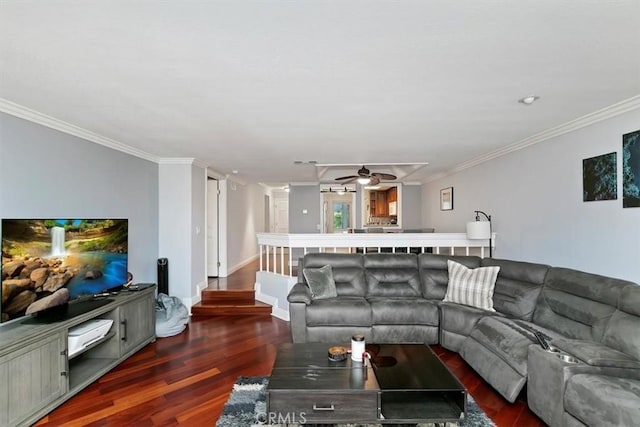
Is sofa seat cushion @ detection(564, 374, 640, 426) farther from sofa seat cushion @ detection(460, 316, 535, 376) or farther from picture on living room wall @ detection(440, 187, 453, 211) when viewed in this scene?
picture on living room wall @ detection(440, 187, 453, 211)

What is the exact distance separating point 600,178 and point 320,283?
10.2ft

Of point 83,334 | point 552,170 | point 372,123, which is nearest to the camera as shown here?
point 83,334

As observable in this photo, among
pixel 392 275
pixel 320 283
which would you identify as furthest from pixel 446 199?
pixel 320 283

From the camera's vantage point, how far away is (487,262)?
387 centimetres

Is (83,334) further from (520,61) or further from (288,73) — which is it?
(520,61)

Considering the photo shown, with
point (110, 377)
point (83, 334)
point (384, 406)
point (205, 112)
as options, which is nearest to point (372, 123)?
point (205, 112)

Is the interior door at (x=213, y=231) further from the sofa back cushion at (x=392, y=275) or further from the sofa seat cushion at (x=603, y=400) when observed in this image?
the sofa seat cushion at (x=603, y=400)

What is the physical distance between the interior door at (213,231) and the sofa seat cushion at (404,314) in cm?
398

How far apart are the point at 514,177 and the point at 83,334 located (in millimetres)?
5322

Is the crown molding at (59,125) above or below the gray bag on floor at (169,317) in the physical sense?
above

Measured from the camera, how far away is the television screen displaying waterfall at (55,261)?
2.36 m

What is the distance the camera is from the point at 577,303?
8.74 ft
